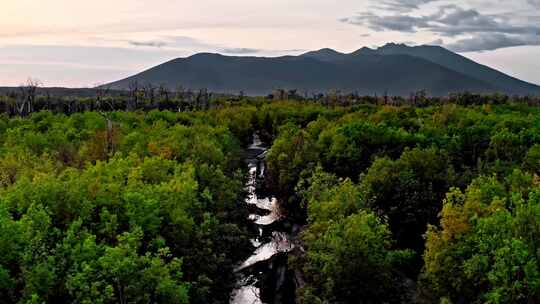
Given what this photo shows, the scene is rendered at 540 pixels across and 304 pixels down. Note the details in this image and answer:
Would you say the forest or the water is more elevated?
the forest

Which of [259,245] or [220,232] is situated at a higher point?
[220,232]

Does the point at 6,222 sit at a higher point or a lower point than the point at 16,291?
higher

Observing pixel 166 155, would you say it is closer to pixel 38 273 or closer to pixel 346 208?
pixel 346 208

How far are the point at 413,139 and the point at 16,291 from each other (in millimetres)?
50132

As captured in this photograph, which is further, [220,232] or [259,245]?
[259,245]

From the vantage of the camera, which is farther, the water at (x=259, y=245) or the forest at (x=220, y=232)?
the water at (x=259, y=245)

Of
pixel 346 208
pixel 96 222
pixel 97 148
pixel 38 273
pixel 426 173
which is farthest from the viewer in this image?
pixel 97 148

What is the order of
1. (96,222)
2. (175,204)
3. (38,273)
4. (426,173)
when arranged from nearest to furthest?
1. (38,273)
2. (96,222)
3. (175,204)
4. (426,173)

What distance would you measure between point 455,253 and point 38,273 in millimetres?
20618

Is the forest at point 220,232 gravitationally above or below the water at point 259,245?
above

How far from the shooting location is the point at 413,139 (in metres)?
68.6

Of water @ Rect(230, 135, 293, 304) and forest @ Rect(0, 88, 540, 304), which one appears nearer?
forest @ Rect(0, 88, 540, 304)

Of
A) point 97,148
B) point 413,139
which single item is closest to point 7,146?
point 97,148

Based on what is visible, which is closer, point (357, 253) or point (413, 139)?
point (357, 253)
